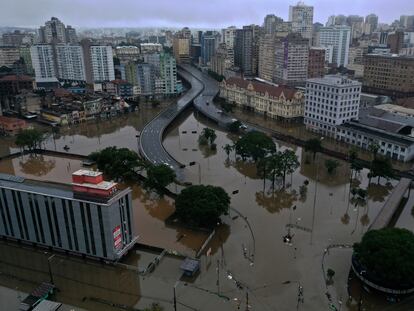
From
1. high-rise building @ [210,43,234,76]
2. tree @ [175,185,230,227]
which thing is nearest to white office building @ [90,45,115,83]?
high-rise building @ [210,43,234,76]

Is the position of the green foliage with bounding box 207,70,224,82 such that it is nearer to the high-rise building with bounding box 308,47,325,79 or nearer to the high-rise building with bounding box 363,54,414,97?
the high-rise building with bounding box 308,47,325,79

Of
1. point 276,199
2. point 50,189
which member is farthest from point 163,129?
point 50,189

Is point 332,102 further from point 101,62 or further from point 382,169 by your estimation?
point 101,62

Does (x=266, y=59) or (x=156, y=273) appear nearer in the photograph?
(x=156, y=273)

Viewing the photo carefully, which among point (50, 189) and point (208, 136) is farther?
point (208, 136)

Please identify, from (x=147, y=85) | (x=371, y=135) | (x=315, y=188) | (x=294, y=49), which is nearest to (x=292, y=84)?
(x=294, y=49)

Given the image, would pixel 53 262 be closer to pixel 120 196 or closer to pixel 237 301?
pixel 120 196
